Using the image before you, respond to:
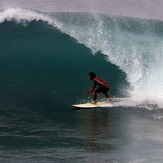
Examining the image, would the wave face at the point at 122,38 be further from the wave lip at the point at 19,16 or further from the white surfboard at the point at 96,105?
the white surfboard at the point at 96,105

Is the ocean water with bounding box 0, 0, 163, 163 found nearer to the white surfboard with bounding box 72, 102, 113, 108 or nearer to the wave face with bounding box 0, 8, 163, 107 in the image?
the wave face with bounding box 0, 8, 163, 107

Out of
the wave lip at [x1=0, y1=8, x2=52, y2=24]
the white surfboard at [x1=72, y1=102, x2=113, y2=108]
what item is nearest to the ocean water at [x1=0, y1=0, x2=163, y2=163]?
the wave lip at [x1=0, y1=8, x2=52, y2=24]

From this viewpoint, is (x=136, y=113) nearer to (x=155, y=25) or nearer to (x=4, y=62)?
(x=4, y=62)

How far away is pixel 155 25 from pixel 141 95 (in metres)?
10.2

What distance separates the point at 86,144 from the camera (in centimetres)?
585

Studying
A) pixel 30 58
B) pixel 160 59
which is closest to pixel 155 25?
pixel 160 59

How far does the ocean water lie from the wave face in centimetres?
4

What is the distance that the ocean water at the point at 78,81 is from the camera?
573cm

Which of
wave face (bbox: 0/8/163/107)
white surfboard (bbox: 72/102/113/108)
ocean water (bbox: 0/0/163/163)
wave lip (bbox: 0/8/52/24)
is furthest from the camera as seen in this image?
wave lip (bbox: 0/8/52/24)

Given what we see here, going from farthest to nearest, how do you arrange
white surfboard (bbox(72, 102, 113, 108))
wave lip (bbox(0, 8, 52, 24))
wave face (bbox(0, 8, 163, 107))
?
wave lip (bbox(0, 8, 52, 24)) → wave face (bbox(0, 8, 163, 107)) → white surfboard (bbox(72, 102, 113, 108))

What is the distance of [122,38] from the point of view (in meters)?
16.4

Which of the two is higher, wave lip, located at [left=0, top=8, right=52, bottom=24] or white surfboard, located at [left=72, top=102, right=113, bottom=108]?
wave lip, located at [left=0, top=8, right=52, bottom=24]

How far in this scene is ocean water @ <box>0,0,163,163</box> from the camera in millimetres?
5727

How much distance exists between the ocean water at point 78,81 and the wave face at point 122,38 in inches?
1.5
